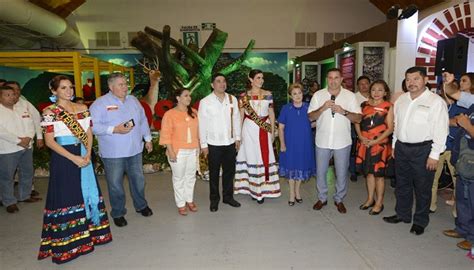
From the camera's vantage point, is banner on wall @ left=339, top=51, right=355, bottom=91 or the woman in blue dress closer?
the woman in blue dress

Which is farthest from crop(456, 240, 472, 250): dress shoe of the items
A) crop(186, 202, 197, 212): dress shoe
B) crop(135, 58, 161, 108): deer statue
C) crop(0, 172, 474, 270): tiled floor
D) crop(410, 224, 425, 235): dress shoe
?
crop(135, 58, 161, 108): deer statue

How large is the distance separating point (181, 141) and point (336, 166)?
Answer: 167cm

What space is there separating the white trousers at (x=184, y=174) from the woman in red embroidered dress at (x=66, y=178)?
3.15 ft

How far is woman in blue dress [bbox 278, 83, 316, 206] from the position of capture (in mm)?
3770

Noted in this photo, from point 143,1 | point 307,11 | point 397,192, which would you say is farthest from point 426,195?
point 143,1

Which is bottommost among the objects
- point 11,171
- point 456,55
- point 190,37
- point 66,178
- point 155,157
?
point 155,157

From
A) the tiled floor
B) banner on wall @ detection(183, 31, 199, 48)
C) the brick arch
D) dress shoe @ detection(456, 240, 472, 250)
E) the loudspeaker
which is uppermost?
banner on wall @ detection(183, 31, 199, 48)

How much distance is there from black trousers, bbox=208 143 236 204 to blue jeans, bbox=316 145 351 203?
3.13ft

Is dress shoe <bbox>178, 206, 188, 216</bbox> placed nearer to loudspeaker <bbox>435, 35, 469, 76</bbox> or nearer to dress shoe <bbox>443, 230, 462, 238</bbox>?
dress shoe <bbox>443, 230, 462, 238</bbox>

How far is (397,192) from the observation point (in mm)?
3289

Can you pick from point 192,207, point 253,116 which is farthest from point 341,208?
point 192,207

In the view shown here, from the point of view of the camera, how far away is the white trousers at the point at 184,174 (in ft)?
11.6

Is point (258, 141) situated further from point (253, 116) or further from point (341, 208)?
point (341, 208)

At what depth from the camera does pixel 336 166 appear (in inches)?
142
